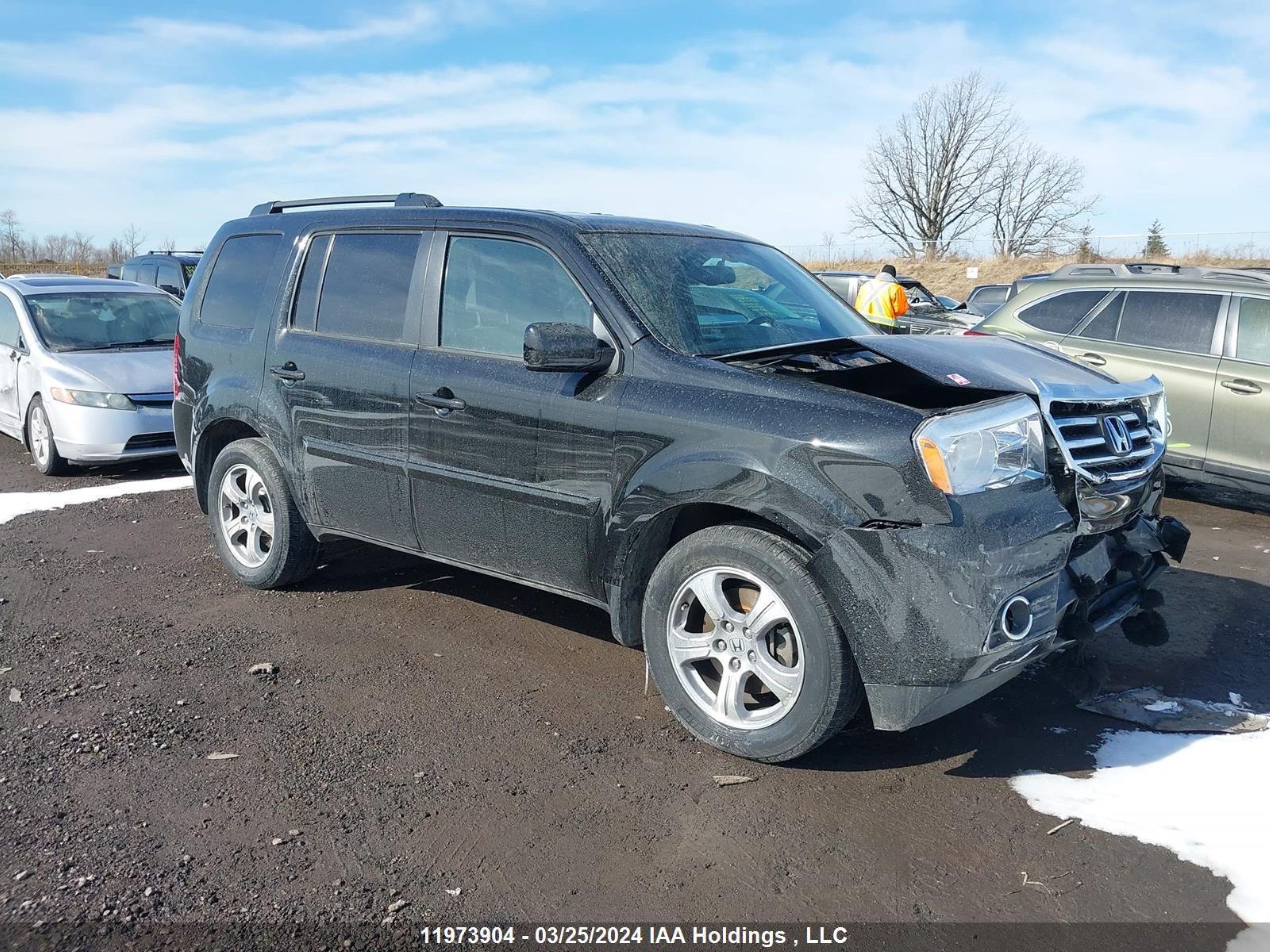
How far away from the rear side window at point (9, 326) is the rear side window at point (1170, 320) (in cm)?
956

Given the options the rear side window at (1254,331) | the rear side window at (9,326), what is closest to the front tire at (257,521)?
the rear side window at (9,326)

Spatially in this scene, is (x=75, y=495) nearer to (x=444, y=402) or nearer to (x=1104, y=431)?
(x=444, y=402)

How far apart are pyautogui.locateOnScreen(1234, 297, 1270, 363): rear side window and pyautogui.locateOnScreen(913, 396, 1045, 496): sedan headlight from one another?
4846 mm

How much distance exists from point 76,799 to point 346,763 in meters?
0.87

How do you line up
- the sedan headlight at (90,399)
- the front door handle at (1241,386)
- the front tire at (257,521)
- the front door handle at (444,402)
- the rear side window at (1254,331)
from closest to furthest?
the front door handle at (444,402) → the front tire at (257,521) → the front door handle at (1241,386) → the rear side window at (1254,331) → the sedan headlight at (90,399)

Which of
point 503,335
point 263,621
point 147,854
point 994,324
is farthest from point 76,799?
point 994,324

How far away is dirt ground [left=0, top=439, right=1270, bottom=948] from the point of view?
115 inches

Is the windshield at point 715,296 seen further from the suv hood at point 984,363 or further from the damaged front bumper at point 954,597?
the damaged front bumper at point 954,597

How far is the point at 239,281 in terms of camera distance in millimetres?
5594

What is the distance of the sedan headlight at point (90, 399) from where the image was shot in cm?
863

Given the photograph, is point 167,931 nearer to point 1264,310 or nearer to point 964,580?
point 964,580

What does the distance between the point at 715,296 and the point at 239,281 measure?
2.79 meters

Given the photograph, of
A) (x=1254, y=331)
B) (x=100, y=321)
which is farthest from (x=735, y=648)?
(x=100, y=321)

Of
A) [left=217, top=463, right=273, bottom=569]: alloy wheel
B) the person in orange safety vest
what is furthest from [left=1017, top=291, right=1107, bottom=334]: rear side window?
[left=217, top=463, right=273, bottom=569]: alloy wheel
